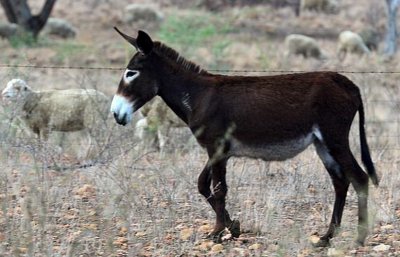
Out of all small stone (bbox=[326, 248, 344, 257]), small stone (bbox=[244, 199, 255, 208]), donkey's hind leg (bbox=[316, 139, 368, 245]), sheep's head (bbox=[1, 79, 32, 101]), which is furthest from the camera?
sheep's head (bbox=[1, 79, 32, 101])

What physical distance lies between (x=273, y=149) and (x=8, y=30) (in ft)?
66.6

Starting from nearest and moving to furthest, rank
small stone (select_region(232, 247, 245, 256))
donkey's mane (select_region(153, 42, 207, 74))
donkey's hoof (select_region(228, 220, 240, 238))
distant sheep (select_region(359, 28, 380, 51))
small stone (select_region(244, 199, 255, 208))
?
small stone (select_region(232, 247, 245, 256)) < donkey's hoof (select_region(228, 220, 240, 238)) < donkey's mane (select_region(153, 42, 207, 74)) < small stone (select_region(244, 199, 255, 208)) < distant sheep (select_region(359, 28, 380, 51))

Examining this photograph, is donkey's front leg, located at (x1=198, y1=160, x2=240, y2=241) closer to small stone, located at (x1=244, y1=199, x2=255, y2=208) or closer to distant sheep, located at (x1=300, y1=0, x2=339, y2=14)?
small stone, located at (x1=244, y1=199, x2=255, y2=208)

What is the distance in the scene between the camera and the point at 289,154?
777 cm

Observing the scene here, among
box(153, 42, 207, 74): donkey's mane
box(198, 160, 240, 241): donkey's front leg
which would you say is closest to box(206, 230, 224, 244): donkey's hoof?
box(198, 160, 240, 241): donkey's front leg

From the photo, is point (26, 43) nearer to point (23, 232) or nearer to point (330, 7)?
point (330, 7)

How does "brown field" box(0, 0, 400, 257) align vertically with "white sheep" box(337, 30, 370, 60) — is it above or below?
below

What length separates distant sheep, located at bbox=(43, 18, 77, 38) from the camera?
1163 inches

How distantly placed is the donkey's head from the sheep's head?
14.3ft

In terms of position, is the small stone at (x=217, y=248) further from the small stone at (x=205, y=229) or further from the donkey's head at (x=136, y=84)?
the donkey's head at (x=136, y=84)

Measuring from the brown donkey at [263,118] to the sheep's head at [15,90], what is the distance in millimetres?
4508

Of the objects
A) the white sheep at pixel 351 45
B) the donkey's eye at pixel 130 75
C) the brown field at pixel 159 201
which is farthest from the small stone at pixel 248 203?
the white sheep at pixel 351 45

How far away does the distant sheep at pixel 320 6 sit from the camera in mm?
37875

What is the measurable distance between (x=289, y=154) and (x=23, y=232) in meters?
2.42
